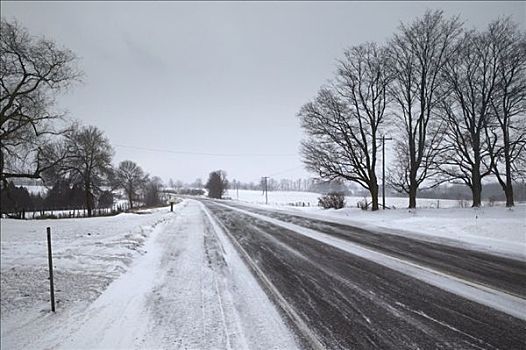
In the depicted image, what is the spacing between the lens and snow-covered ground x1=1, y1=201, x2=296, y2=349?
362 centimetres

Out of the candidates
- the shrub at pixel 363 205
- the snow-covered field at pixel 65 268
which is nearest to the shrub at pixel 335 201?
the shrub at pixel 363 205

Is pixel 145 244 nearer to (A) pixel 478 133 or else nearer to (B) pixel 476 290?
(B) pixel 476 290

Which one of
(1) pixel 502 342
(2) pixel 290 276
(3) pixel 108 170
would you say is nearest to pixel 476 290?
(1) pixel 502 342

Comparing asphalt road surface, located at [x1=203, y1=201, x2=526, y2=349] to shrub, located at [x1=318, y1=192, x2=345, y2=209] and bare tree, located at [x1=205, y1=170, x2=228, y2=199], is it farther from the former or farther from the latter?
bare tree, located at [x1=205, y1=170, x2=228, y2=199]

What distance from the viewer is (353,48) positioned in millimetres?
23219

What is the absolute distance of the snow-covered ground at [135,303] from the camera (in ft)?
11.9

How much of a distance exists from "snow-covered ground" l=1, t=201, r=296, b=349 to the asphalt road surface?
448 millimetres

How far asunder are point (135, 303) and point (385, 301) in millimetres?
3991

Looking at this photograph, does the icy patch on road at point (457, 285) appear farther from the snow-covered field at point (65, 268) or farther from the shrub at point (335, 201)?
the shrub at point (335, 201)

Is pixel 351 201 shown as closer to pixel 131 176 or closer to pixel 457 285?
pixel 131 176

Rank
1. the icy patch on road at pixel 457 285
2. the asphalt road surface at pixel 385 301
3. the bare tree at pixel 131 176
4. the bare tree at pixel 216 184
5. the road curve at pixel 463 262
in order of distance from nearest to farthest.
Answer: the asphalt road surface at pixel 385 301
the icy patch on road at pixel 457 285
the road curve at pixel 463 262
the bare tree at pixel 131 176
the bare tree at pixel 216 184

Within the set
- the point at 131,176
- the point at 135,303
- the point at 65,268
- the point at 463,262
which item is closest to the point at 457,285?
the point at 463,262

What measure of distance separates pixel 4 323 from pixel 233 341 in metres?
3.55

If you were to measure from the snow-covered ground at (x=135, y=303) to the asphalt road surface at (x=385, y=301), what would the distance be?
448 millimetres
